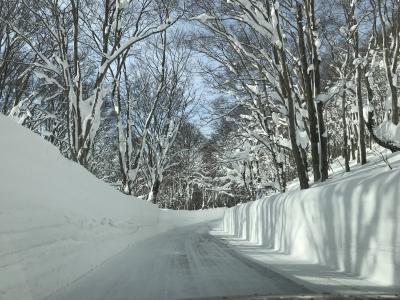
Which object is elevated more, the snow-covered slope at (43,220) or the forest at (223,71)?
the forest at (223,71)

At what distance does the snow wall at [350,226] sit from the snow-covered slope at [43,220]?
4.07 m

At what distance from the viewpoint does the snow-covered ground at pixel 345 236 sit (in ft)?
18.7

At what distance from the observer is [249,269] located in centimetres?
810

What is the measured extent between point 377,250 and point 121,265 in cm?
496

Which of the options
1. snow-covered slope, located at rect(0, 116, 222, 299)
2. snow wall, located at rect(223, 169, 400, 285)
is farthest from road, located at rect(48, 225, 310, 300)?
snow wall, located at rect(223, 169, 400, 285)

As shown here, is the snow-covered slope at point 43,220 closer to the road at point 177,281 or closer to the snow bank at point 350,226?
the road at point 177,281

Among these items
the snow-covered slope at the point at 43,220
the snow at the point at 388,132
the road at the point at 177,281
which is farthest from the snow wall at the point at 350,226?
the snow at the point at 388,132

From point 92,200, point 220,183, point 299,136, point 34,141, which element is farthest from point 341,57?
point 220,183

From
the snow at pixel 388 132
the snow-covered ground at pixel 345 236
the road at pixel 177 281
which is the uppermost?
the snow at pixel 388 132

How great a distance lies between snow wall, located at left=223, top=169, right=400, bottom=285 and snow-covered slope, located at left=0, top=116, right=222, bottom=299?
13.4ft

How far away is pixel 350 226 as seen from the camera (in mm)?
6930

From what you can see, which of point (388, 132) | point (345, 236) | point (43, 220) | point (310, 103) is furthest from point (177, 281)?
point (388, 132)

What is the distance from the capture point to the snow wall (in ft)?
18.7

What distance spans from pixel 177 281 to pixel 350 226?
263cm
